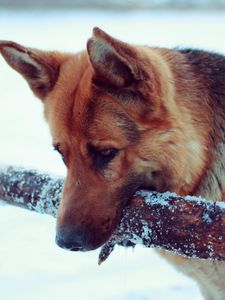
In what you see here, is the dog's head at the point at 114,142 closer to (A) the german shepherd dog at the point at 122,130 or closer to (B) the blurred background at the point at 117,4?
(A) the german shepherd dog at the point at 122,130

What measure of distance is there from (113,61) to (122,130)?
12.8 inches

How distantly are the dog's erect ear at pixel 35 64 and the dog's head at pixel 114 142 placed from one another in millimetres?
243

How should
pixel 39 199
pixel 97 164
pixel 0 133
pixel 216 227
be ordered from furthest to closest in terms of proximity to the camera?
pixel 0 133
pixel 39 199
pixel 97 164
pixel 216 227

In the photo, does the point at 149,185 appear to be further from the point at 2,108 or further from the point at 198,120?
the point at 2,108

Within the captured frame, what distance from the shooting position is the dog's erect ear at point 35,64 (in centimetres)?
297

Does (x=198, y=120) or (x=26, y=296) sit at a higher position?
(x=198, y=120)

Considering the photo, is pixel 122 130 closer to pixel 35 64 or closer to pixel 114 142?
pixel 114 142

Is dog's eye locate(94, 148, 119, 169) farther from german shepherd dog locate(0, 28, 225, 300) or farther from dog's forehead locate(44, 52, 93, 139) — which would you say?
dog's forehead locate(44, 52, 93, 139)

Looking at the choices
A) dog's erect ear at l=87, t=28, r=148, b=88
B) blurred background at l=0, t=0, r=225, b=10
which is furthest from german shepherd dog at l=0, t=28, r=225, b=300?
blurred background at l=0, t=0, r=225, b=10

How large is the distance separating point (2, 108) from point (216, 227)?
7043 millimetres

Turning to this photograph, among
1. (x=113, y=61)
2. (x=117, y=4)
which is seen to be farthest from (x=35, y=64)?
(x=117, y=4)

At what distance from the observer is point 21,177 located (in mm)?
3398

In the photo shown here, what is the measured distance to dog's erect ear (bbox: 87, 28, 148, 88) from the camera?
2.46 metres

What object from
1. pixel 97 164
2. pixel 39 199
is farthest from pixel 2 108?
pixel 97 164
